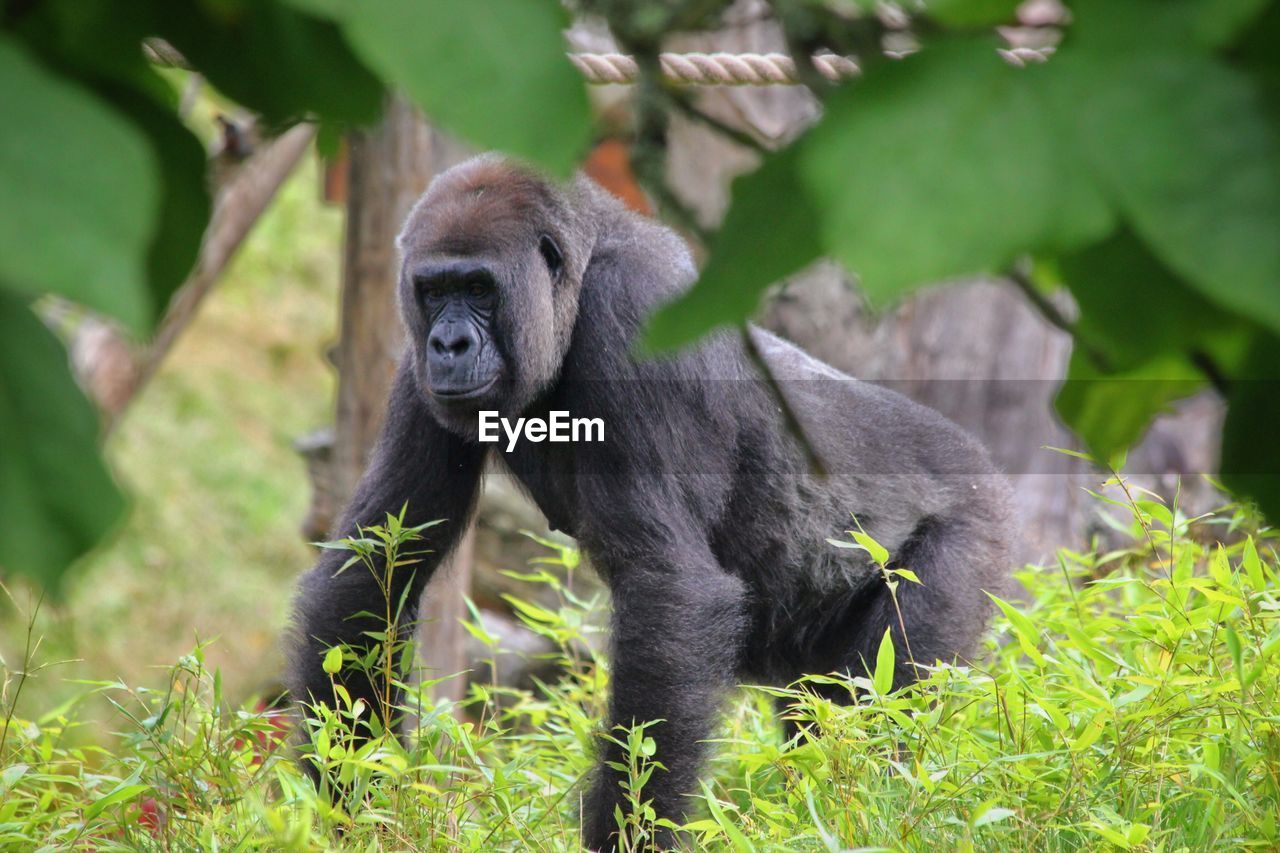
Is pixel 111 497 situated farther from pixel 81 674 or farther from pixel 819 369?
pixel 81 674

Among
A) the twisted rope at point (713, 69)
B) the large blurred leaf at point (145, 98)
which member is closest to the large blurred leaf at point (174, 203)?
the large blurred leaf at point (145, 98)

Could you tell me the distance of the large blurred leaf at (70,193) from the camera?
0.54 meters

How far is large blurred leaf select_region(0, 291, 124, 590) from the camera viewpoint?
0.62 m

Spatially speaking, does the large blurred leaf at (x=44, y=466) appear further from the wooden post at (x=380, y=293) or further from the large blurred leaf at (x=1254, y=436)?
the wooden post at (x=380, y=293)

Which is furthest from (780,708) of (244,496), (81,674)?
(244,496)

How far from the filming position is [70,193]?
22.4 inches

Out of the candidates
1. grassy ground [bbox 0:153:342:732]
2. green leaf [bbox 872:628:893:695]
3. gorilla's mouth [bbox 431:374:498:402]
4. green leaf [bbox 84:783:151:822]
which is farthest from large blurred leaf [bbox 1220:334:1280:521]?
grassy ground [bbox 0:153:342:732]

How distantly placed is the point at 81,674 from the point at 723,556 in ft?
19.8

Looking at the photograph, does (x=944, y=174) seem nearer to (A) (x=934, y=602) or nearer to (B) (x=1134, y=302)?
(B) (x=1134, y=302)

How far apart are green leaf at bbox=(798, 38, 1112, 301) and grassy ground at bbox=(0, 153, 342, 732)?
19.7ft

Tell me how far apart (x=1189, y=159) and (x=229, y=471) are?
9.35 meters

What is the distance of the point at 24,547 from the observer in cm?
62

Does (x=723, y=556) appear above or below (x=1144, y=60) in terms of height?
below

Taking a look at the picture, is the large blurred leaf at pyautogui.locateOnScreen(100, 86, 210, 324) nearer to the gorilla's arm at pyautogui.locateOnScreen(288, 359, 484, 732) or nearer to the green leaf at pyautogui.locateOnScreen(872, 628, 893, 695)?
the green leaf at pyautogui.locateOnScreen(872, 628, 893, 695)
